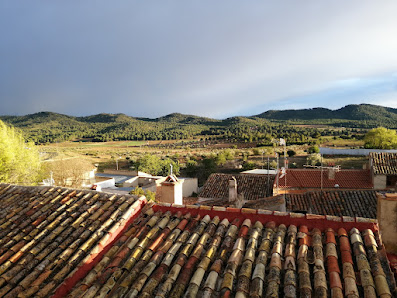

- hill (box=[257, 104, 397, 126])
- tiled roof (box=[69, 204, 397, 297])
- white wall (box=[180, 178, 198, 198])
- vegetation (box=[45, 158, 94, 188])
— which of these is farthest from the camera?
hill (box=[257, 104, 397, 126])

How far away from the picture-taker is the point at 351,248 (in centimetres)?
325

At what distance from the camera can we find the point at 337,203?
12547 millimetres

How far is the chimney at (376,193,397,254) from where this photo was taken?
4.39 meters

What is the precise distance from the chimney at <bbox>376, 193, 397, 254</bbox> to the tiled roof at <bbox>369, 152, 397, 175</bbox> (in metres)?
14.9

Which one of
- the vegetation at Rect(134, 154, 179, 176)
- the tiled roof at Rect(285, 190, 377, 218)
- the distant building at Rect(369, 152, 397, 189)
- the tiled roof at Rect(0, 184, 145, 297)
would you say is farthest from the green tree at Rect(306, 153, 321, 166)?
the tiled roof at Rect(0, 184, 145, 297)

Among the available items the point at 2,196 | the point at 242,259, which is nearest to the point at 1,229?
the point at 2,196

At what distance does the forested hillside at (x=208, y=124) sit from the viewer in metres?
73.6

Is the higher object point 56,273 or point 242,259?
point 242,259

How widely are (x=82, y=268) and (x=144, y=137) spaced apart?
8266 cm

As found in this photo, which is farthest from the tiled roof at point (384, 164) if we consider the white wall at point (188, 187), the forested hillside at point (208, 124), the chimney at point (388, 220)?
the forested hillside at point (208, 124)

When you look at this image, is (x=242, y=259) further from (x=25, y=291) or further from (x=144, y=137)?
(x=144, y=137)

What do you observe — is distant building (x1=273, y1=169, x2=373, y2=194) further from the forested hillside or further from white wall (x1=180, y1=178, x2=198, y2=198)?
the forested hillside

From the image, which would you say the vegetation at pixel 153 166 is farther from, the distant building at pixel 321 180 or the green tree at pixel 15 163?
the green tree at pixel 15 163

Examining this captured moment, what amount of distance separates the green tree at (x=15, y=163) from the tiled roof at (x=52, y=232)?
26.1 ft
